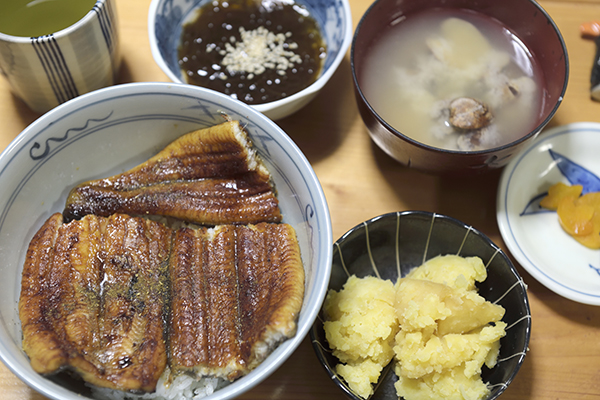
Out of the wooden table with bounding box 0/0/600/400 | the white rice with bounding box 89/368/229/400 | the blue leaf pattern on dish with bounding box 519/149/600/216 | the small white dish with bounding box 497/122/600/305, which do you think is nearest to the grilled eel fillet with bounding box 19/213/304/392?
the white rice with bounding box 89/368/229/400

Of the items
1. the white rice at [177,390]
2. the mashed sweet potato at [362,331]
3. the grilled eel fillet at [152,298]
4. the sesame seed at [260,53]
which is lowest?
the mashed sweet potato at [362,331]

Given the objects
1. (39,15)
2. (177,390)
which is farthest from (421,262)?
(39,15)

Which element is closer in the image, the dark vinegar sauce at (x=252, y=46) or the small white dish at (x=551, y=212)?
the small white dish at (x=551, y=212)

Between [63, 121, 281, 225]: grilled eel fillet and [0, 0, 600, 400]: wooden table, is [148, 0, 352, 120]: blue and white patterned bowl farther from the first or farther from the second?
[63, 121, 281, 225]: grilled eel fillet

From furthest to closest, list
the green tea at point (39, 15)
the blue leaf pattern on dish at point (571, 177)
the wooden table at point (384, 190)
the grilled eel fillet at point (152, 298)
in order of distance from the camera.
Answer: the blue leaf pattern on dish at point (571, 177)
the green tea at point (39, 15)
the wooden table at point (384, 190)
the grilled eel fillet at point (152, 298)

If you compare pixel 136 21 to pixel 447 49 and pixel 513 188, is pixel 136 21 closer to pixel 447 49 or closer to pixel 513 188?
pixel 447 49

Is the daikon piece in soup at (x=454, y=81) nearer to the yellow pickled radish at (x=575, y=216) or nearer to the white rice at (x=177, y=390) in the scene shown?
the yellow pickled radish at (x=575, y=216)

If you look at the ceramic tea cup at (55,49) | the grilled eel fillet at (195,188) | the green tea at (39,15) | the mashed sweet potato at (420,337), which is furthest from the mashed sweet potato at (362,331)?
the green tea at (39,15)
